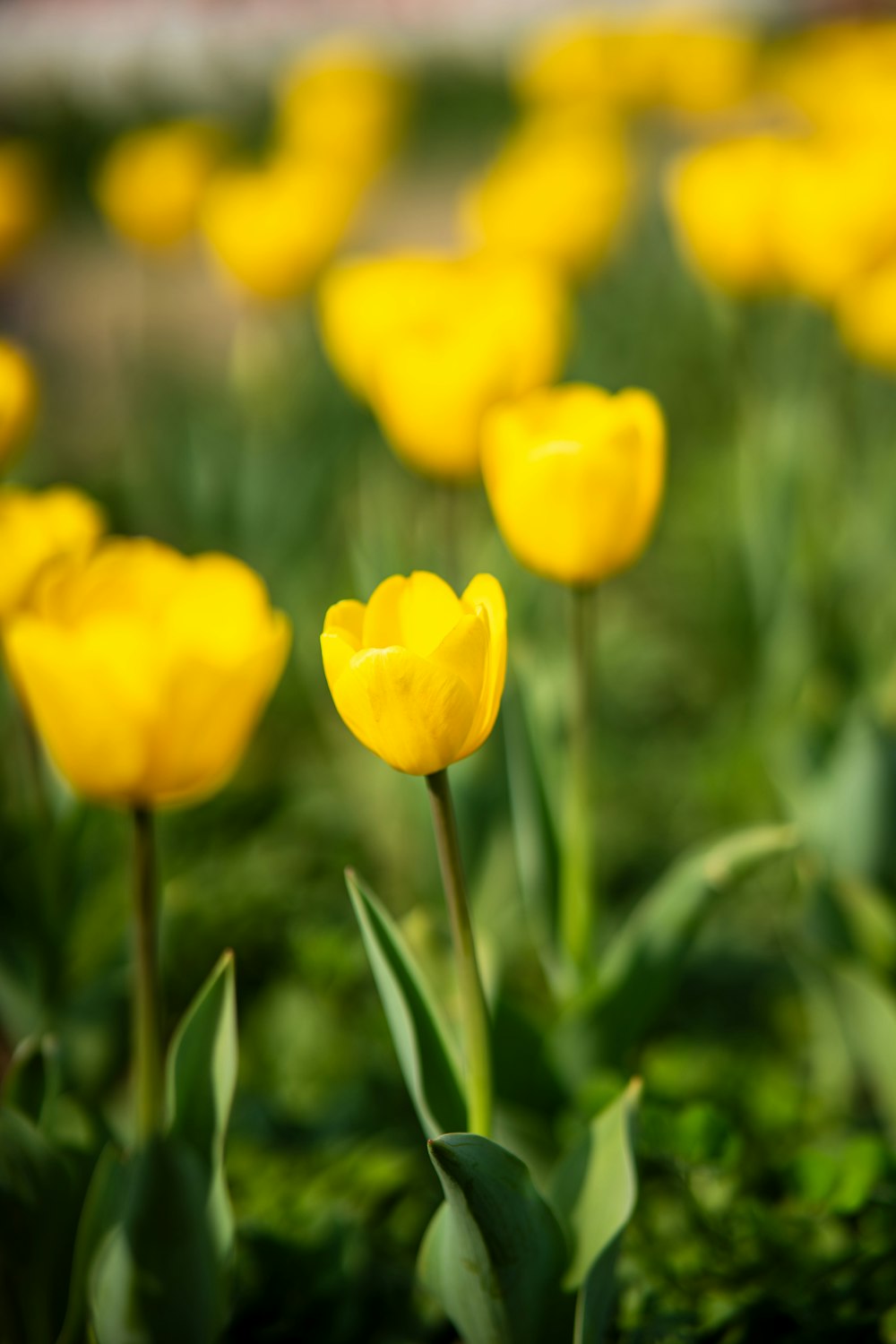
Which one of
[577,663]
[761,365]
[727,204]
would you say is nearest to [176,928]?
[577,663]

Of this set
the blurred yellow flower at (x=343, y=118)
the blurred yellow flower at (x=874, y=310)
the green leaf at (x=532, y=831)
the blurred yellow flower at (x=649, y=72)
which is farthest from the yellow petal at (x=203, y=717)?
the blurred yellow flower at (x=649, y=72)

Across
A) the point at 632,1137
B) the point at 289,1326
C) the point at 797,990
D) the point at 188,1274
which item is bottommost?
the point at 797,990

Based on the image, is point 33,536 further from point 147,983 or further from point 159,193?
point 159,193

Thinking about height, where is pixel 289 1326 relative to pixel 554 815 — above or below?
below

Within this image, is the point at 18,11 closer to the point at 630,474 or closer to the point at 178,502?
the point at 178,502

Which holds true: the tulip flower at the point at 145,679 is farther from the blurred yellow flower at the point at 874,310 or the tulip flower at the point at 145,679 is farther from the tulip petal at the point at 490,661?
the blurred yellow flower at the point at 874,310

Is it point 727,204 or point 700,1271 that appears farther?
point 727,204

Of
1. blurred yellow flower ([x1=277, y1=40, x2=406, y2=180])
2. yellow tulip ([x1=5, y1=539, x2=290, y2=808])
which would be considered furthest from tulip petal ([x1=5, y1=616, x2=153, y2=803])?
blurred yellow flower ([x1=277, y1=40, x2=406, y2=180])

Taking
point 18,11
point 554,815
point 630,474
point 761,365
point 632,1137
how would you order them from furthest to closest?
point 18,11, point 761,365, point 554,815, point 630,474, point 632,1137
